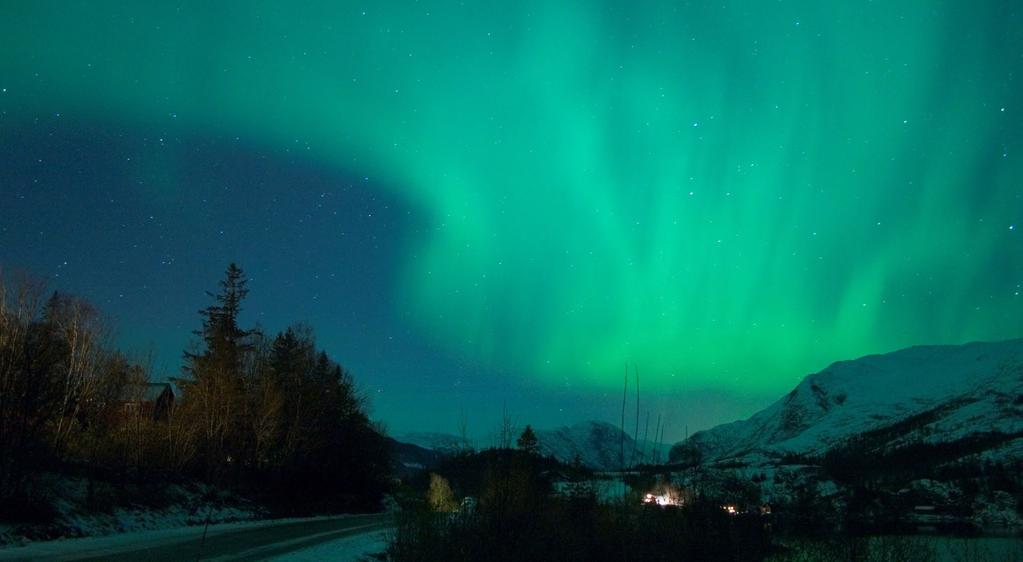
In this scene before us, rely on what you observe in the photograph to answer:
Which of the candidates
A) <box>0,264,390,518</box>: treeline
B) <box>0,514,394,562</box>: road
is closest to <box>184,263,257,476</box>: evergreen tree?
<box>0,264,390,518</box>: treeline

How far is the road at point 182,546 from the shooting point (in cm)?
1978

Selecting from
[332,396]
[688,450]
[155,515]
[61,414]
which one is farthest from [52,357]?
[332,396]

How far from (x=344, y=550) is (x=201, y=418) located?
A: 87.0 ft

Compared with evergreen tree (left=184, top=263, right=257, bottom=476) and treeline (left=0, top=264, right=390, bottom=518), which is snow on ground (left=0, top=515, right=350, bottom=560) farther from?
evergreen tree (left=184, top=263, right=257, bottom=476)

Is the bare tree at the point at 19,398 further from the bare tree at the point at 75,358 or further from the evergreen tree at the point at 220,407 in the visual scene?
the evergreen tree at the point at 220,407

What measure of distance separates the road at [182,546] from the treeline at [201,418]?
4100mm

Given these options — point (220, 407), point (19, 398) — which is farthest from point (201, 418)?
point (19, 398)

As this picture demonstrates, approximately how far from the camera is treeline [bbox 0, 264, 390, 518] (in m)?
27.8

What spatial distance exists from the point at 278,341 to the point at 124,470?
29.7 metres

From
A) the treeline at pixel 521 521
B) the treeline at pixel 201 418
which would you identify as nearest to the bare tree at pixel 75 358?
the treeline at pixel 201 418

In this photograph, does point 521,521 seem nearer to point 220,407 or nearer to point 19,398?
point 19,398

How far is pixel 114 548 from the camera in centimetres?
2197

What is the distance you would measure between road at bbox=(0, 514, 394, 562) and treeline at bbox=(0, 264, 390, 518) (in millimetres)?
4100

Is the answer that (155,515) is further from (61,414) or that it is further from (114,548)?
(114,548)
